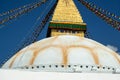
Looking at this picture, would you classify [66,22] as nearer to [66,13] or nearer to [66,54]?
[66,13]

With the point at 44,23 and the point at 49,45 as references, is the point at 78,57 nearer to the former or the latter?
the point at 49,45

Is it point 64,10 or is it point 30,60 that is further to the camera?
point 64,10

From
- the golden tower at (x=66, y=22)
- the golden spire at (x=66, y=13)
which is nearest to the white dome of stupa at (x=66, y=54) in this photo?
the golden tower at (x=66, y=22)

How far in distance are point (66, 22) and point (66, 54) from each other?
15.8m

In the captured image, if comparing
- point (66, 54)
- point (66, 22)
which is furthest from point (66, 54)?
point (66, 22)

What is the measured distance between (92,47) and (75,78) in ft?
11.2

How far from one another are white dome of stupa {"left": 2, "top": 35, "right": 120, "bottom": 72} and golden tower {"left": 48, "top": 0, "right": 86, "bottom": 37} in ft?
47.9

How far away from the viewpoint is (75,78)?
4.11m

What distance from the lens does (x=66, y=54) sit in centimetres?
689

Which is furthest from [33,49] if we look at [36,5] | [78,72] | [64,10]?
[64,10]

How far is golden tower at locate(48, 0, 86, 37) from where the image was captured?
22.4 meters

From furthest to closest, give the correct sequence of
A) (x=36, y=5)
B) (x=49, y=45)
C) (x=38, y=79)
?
(x=36, y=5) < (x=49, y=45) < (x=38, y=79)

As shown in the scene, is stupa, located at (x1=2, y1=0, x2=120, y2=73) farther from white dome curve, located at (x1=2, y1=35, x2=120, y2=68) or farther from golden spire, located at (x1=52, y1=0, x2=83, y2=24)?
golden spire, located at (x1=52, y1=0, x2=83, y2=24)

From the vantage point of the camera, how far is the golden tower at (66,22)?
22422 millimetres
